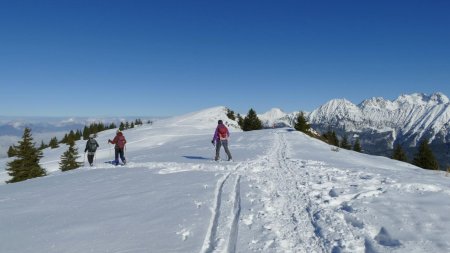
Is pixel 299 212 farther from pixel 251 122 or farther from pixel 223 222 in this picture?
pixel 251 122

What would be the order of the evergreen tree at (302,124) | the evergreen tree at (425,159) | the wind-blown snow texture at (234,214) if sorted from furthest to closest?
1. the evergreen tree at (302,124)
2. the evergreen tree at (425,159)
3. the wind-blown snow texture at (234,214)

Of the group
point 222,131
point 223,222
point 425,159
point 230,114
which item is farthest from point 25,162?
point 425,159

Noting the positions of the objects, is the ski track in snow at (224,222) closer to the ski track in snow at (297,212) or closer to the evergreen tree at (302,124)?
the ski track in snow at (297,212)

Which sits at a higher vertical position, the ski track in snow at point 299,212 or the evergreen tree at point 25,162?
the ski track in snow at point 299,212

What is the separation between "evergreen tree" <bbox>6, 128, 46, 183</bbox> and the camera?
38803 millimetres

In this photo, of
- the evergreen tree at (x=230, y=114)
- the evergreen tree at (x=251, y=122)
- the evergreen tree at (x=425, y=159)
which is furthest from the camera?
the evergreen tree at (x=230, y=114)

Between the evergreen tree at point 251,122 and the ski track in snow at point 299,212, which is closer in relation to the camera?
the ski track in snow at point 299,212

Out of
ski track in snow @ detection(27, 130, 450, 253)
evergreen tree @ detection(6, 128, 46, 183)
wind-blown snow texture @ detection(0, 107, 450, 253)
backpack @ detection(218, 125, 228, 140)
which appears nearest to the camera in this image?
ski track in snow @ detection(27, 130, 450, 253)

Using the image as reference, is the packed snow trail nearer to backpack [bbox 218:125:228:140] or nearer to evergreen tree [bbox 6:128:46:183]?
backpack [bbox 218:125:228:140]

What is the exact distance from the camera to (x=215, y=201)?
422 inches

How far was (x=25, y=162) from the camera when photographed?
131 ft

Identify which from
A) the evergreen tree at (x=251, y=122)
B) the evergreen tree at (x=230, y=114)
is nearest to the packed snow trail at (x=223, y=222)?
the evergreen tree at (x=251, y=122)

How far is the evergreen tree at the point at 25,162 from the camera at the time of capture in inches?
1528

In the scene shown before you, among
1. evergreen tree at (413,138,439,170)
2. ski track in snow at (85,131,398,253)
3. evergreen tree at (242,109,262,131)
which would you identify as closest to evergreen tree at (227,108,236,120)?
evergreen tree at (242,109,262,131)
